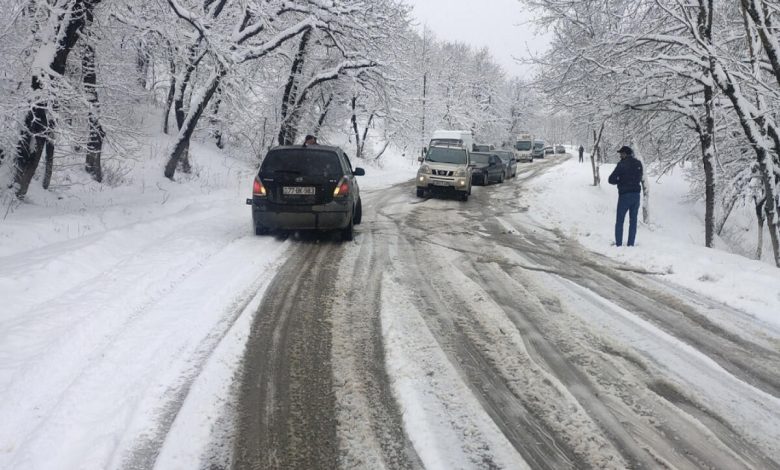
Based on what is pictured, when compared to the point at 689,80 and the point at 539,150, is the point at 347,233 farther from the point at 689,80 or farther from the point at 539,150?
the point at 539,150

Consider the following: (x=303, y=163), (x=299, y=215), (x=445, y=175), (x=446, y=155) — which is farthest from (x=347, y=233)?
(x=446, y=155)

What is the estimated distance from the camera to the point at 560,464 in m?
2.65

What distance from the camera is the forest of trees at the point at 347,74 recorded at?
916 cm

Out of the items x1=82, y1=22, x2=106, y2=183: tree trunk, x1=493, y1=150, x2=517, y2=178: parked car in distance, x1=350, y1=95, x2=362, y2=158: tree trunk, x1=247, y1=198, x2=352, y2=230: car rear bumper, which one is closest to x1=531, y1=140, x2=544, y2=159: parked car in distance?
x1=350, y1=95, x2=362, y2=158: tree trunk

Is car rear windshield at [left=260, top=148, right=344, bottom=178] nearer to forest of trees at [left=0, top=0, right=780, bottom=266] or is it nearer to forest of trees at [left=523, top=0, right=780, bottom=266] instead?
forest of trees at [left=0, top=0, right=780, bottom=266]

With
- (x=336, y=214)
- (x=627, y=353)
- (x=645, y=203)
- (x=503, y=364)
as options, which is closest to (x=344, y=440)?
(x=503, y=364)

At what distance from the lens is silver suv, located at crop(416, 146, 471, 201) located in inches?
686

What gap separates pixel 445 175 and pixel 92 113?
11.4 metres

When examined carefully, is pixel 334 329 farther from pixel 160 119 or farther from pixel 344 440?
pixel 160 119

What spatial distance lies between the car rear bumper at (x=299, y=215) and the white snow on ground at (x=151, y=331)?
40cm

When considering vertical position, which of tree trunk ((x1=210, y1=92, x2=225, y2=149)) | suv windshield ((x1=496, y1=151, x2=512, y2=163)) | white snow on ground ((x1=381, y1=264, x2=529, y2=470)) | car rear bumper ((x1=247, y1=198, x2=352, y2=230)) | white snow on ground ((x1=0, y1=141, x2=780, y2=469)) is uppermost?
tree trunk ((x1=210, y1=92, x2=225, y2=149))

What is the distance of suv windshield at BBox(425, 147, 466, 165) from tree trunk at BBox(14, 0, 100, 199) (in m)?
11.9

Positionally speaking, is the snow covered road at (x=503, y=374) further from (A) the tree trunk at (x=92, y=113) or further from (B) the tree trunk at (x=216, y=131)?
(B) the tree trunk at (x=216, y=131)

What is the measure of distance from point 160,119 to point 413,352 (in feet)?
84.8
